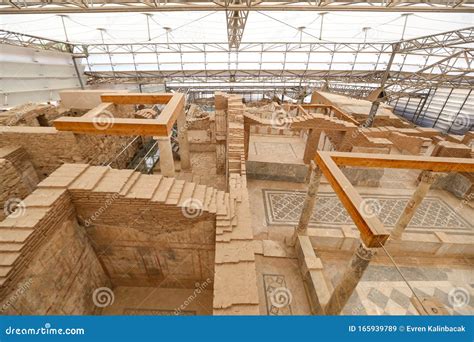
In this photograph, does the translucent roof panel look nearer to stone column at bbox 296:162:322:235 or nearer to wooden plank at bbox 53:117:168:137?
wooden plank at bbox 53:117:168:137

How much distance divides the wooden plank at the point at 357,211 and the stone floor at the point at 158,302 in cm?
349

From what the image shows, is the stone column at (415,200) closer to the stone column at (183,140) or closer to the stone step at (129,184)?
the stone step at (129,184)

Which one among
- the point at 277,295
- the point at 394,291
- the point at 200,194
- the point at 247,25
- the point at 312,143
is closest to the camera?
the point at 200,194

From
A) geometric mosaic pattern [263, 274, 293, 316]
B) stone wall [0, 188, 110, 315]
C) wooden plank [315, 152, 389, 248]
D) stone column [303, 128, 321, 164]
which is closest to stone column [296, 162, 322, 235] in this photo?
wooden plank [315, 152, 389, 248]

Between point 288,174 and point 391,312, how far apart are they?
4798 millimetres

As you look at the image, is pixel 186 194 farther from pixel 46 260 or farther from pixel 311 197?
pixel 311 197

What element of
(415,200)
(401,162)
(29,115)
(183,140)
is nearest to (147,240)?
(183,140)

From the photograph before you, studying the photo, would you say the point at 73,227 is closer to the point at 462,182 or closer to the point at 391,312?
the point at 391,312

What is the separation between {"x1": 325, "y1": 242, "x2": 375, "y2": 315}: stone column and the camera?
305 centimetres

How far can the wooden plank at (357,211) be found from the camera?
2.81 metres

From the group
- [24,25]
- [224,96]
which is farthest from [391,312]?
[24,25]

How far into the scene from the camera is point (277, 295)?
458 cm

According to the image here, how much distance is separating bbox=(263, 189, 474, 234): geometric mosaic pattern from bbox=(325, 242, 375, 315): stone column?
279 centimetres

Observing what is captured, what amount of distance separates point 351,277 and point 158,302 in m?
3.98
